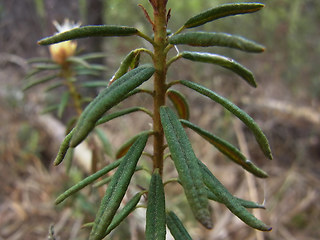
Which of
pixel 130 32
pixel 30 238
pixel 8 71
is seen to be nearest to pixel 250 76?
pixel 130 32

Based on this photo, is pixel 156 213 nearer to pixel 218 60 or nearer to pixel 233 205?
pixel 233 205

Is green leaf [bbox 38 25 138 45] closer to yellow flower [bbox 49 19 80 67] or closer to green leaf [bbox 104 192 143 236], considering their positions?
green leaf [bbox 104 192 143 236]

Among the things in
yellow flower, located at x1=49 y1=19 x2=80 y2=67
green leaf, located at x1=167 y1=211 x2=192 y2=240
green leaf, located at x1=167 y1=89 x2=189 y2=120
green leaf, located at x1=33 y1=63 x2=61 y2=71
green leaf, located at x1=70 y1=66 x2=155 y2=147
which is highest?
yellow flower, located at x1=49 y1=19 x2=80 y2=67

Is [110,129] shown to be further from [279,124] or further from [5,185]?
[279,124]

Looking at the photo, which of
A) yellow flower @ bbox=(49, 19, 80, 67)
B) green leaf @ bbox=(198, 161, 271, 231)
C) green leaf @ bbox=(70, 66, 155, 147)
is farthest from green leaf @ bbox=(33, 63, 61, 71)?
green leaf @ bbox=(198, 161, 271, 231)

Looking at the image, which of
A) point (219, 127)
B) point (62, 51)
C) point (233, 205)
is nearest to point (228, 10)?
point (233, 205)
